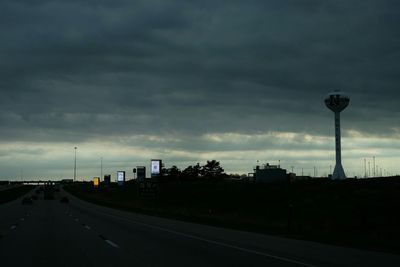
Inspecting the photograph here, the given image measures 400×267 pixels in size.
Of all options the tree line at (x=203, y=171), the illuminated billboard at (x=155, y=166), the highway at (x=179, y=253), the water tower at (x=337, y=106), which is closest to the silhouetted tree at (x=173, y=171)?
the tree line at (x=203, y=171)

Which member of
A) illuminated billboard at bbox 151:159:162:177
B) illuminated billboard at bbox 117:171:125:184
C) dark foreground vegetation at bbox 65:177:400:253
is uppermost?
illuminated billboard at bbox 151:159:162:177

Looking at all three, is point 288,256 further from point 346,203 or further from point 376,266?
point 346,203

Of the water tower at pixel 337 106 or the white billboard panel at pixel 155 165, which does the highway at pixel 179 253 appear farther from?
the white billboard panel at pixel 155 165

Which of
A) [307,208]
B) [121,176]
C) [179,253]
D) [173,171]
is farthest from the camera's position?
[173,171]

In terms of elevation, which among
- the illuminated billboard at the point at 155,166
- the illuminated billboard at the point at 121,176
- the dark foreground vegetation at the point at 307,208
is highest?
the illuminated billboard at the point at 155,166

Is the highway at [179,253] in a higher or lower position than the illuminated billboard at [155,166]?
lower

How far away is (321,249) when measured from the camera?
1806 cm

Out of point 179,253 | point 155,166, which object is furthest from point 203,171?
point 179,253

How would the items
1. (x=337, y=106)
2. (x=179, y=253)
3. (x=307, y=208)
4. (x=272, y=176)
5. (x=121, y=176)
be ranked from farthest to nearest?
(x=121, y=176), (x=272, y=176), (x=337, y=106), (x=307, y=208), (x=179, y=253)

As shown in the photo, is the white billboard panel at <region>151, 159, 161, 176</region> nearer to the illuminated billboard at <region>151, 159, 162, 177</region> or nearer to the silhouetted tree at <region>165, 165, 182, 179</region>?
the illuminated billboard at <region>151, 159, 162, 177</region>

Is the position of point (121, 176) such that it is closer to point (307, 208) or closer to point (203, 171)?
point (203, 171)

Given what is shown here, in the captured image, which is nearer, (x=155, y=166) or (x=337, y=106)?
(x=337, y=106)

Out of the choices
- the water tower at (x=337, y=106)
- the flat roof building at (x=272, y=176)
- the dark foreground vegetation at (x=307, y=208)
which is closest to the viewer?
the dark foreground vegetation at (x=307, y=208)

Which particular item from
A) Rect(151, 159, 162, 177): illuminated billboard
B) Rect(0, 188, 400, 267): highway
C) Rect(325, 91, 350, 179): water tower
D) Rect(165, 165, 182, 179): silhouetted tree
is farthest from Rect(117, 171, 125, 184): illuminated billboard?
Rect(0, 188, 400, 267): highway
